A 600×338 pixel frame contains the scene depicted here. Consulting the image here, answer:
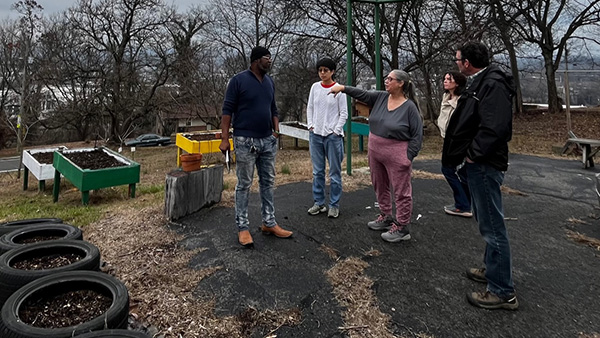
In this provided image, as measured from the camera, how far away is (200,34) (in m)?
21.4

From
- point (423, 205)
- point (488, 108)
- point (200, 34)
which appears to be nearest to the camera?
point (488, 108)

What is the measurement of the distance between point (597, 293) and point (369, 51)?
12806mm

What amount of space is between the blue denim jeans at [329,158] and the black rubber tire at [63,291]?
2.24 meters

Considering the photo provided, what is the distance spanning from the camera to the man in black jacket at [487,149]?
1.96 m

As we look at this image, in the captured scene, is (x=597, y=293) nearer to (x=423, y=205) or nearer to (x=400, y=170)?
(x=400, y=170)

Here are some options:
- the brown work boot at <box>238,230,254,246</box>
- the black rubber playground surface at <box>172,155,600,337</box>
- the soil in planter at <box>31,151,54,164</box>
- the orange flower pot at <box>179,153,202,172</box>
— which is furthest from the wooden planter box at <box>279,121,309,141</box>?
the brown work boot at <box>238,230,254,246</box>

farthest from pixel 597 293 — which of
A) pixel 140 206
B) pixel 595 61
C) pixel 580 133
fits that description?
pixel 595 61

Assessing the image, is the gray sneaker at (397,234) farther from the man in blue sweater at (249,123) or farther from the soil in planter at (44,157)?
the soil in planter at (44,157)

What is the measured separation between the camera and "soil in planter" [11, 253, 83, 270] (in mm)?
2412

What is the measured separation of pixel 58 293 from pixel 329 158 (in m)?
2.53

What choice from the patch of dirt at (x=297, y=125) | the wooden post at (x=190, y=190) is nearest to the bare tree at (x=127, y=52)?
the patch of dirt at (x=297, y=125)

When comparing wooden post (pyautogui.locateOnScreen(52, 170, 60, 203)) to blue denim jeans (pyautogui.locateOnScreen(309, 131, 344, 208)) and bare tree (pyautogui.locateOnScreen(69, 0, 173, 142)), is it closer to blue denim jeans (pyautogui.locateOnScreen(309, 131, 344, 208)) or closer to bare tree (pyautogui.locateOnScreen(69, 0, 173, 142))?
blue denim jeans (pyautogui.locateOnScreen(309, 131, 344, 208))

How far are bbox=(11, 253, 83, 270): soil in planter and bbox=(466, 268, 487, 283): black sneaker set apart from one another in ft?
9.05

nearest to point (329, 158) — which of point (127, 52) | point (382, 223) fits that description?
point (382, 223)
